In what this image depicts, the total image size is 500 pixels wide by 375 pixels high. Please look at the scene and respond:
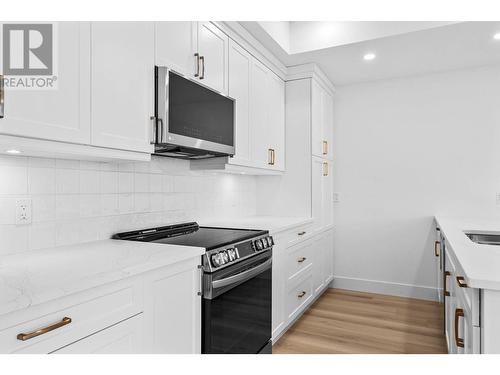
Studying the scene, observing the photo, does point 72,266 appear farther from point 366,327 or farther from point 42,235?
point 366,327

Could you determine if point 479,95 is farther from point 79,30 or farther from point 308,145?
point 79,30

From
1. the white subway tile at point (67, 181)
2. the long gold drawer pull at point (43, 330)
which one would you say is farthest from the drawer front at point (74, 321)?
the white subway tile at point (67, 181)

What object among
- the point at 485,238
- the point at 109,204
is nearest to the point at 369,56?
the point at 485,238

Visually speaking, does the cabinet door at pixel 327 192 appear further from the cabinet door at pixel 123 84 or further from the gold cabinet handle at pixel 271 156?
the cabinet door at pixel 123 84

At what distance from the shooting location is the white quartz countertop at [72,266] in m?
0.98

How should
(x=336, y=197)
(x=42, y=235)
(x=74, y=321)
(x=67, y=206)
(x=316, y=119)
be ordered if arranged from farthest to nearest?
1. (x=336, y=197)
2. (x=316, y=119)
3. (x=67, y=206)
4. (x=42, y=235)
5. (x=74, y=321)

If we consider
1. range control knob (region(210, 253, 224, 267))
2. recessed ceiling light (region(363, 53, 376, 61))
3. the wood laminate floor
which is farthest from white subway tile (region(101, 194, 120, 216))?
recessed ceiling light (region(363, 53, 376, 61))

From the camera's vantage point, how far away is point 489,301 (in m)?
1.16

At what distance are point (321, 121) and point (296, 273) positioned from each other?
63.5 inches

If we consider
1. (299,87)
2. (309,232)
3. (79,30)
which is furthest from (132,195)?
(299,87)

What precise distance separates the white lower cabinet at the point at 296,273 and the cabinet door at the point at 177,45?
127 cm

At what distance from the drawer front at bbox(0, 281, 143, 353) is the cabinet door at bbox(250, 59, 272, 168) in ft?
5.58

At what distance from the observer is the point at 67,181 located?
5.50ft

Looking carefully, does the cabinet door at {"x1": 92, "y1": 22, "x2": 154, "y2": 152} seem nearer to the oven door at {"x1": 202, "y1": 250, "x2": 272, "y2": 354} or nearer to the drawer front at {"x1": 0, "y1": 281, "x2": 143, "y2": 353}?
the drawer front at {"x1": 0, "y1": 281, "x2": 143, "y2": 353}
